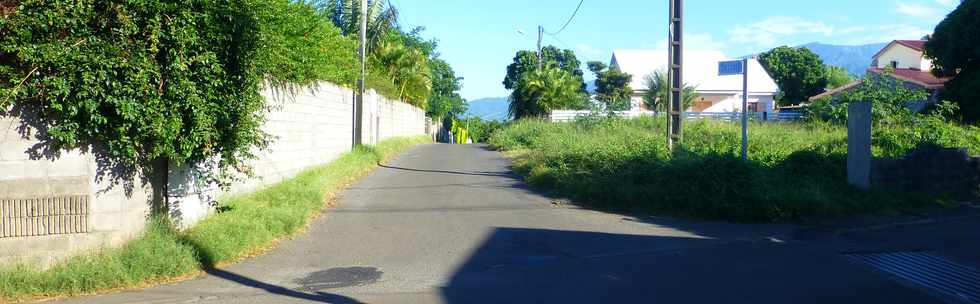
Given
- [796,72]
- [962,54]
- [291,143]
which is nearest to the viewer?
[291,143]

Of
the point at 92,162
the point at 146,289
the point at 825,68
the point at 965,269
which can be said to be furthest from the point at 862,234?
the point at 825,68

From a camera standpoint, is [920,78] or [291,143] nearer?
[291,143]

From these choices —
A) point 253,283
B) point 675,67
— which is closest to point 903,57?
point 675,67

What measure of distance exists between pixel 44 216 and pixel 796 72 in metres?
58.1

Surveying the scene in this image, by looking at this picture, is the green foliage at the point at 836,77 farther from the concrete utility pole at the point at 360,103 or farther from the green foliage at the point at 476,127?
the concrete utility pole at the point at 360,103

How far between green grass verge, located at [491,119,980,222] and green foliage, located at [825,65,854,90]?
143 ft

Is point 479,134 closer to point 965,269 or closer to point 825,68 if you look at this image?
point 825,68

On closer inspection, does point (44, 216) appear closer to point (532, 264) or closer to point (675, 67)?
point (532, 264)

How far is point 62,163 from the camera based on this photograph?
7062 mm

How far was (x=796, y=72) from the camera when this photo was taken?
57.3m

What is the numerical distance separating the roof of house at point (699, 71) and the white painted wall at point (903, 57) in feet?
35.1

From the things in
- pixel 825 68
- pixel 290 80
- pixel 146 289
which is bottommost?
pixel 146 289

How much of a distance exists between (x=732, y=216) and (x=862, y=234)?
175 centimetres

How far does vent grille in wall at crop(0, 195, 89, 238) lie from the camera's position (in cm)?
677
